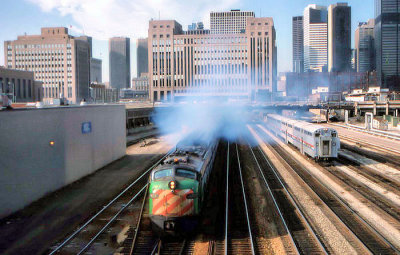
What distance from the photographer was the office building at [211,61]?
16412cm

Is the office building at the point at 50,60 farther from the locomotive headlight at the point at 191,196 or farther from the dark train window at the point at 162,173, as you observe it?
the locomotive headlight at the point at 191,196

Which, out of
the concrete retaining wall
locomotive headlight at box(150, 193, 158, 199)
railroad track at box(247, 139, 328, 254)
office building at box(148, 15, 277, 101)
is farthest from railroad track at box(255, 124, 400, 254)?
office building at box(148, 15, 277, 101)

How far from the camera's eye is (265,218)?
16578 mm

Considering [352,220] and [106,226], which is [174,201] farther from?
[352,220]

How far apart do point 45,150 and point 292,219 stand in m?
13.8

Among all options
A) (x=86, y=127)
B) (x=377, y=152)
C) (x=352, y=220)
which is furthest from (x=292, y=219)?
(x=377, y=152)

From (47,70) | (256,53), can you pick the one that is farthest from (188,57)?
(47,70)

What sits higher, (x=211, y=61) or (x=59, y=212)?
(x=211, y=61)

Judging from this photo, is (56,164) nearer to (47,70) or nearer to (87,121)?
(87,121)

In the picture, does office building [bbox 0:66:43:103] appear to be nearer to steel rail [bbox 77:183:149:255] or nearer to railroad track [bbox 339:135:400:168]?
railroad track [bbox 339:135:400:168]

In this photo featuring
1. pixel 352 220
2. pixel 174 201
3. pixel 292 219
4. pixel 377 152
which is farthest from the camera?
pixel 377 152

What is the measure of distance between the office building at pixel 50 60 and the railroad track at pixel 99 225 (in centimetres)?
17561

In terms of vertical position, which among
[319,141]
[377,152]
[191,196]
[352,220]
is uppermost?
[319,141]

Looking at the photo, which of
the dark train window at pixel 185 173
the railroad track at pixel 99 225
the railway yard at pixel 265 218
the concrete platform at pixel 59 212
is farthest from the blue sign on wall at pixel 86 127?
the dark train window at pixel 185 173
